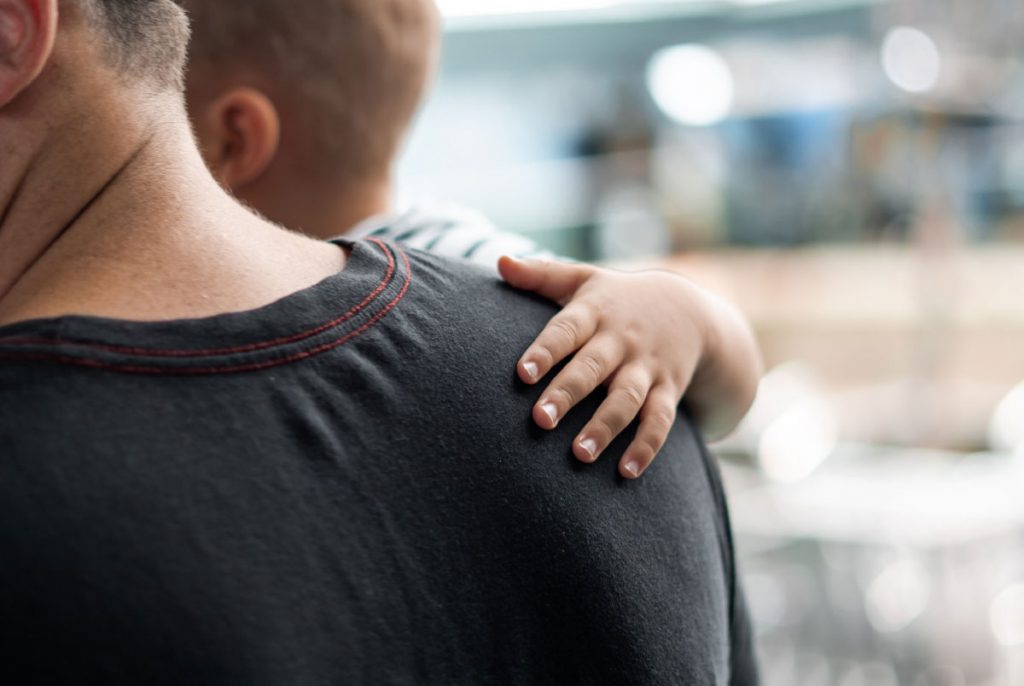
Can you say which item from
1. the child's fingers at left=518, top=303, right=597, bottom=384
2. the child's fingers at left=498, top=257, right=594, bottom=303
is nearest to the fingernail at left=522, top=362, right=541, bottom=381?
the child's fingers at left=518, top=303, right=597, bottom=384

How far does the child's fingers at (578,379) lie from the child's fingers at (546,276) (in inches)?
2.4

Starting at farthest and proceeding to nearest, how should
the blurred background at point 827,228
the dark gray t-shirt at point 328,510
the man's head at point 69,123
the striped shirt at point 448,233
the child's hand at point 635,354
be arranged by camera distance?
1. the blurred background at point 827,228
2. the striped shirt at point 448,233
3. the child's hand at point 635,354
4. the man's head at point 69,123
5. the dark gray t-shirt at point 328,510

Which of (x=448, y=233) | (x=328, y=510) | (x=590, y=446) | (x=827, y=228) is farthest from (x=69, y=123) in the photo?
(x=827, y=228)

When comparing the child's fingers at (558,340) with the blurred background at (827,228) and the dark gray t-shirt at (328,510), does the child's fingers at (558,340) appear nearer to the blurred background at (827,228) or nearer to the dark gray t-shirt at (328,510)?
the dark gray t-shirt at (328,510)

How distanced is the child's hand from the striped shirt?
21 cm

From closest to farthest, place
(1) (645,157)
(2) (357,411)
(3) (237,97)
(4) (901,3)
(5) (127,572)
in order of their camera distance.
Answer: (5) (127,572), (2) (357,411), (3) (237,97), (4) (901,3), (1) (645,157)

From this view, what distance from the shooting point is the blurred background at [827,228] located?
3021mm

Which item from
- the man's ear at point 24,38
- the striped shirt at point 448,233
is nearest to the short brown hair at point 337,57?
the striped shirt at point 448,233

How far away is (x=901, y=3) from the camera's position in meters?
3.14

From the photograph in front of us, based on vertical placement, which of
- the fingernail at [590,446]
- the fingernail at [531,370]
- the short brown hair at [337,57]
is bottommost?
the fingernail at [590,446]

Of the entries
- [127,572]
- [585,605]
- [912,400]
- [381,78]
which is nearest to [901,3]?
[912,400]

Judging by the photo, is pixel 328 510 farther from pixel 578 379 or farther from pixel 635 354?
pixel 635 354

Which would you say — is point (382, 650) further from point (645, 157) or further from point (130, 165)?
point (645, 157)

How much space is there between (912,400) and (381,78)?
8.15 ft
